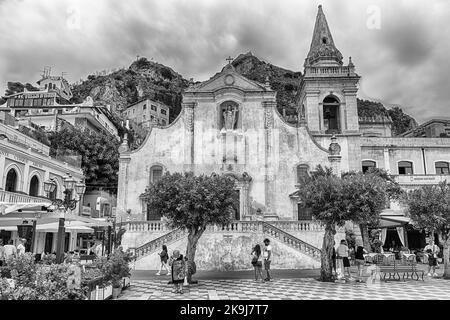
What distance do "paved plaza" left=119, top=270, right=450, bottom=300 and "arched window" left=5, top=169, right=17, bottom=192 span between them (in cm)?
1382

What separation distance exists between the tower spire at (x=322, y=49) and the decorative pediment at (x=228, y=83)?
9311 mm

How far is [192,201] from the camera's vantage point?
1580cm

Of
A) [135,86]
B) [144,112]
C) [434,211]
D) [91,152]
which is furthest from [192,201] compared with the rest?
[135,86]

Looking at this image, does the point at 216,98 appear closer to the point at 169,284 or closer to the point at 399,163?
the point at 169,284

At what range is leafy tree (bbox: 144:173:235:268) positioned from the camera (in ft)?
52.0

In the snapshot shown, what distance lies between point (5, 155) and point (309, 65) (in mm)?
25385

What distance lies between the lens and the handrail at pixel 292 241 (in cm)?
2120

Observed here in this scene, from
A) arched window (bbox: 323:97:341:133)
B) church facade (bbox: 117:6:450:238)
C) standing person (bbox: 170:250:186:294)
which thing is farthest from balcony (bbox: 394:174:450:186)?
standing person (bbox: 170:250:186:294)

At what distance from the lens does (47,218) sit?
14.9 m

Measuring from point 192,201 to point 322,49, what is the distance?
26020 millimetres

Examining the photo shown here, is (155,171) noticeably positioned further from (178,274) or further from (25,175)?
(178,274)

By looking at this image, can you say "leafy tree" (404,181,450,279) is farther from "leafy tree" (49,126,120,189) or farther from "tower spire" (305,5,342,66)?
"leafy tree" (49,126,120,189)

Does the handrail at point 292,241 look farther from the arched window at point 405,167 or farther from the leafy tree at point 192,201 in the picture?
the arched window at point 405,167
